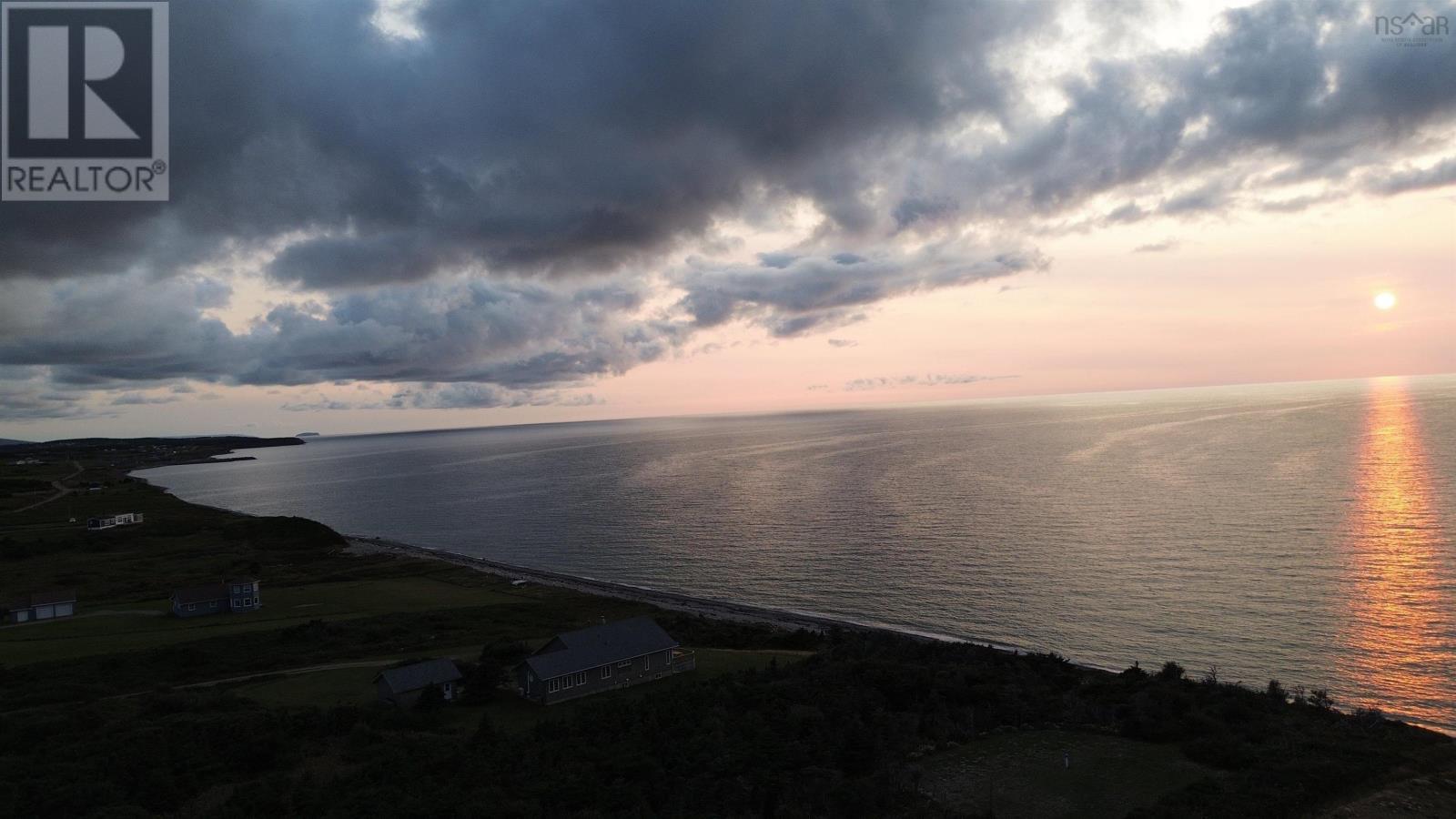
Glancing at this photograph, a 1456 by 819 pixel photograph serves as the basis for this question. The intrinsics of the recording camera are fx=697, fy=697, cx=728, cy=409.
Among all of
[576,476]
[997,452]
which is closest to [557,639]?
[576,476]

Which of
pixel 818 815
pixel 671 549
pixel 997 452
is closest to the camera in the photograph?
pixel 818 815

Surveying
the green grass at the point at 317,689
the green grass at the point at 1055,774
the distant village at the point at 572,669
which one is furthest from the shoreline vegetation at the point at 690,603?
the green grass at the point at 317,689

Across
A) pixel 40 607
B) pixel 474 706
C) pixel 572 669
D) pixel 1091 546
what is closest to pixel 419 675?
pixel 474 706

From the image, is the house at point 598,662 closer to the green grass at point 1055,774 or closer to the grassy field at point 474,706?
the grassy field at point 474,706

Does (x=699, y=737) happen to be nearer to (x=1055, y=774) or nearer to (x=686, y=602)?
(x=1055, y=774)

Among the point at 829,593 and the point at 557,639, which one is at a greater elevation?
the point at 557,639

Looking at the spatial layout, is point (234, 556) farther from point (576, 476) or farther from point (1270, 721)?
point (1270, 721)
